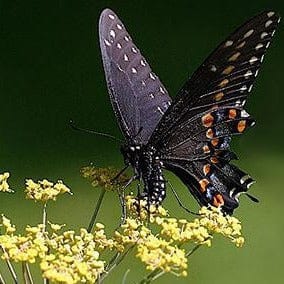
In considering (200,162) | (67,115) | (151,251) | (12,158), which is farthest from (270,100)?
(151,251)

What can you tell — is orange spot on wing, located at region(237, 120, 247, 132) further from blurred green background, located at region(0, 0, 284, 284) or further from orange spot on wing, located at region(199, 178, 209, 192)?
blurred green background, located at region(0, 0, 284, 284)

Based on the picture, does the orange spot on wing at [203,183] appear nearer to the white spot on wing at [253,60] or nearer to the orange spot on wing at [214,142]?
the orange spot on wing at [214,142]

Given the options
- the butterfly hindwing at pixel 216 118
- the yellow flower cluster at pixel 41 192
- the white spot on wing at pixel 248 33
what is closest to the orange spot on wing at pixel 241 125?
the butterfly hindwing at pixel 216 118

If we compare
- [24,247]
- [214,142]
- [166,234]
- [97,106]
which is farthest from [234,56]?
[97,106]

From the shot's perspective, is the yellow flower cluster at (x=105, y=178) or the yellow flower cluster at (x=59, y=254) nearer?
the yellow flower cluster at (x=59, y=254)

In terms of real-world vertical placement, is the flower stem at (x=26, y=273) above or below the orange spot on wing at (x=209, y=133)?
below

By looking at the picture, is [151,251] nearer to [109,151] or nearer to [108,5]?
[109,151]

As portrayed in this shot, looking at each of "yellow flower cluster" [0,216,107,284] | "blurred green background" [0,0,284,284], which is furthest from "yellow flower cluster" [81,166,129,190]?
"blurred green background" [0,0,284,284]
